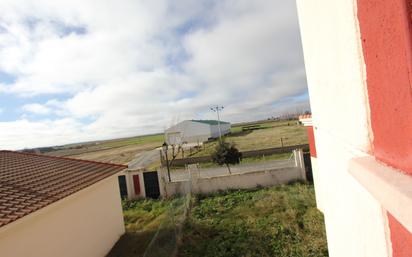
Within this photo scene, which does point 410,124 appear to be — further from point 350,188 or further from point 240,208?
point 240,208

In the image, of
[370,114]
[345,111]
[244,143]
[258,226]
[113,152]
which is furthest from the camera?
[113,152]

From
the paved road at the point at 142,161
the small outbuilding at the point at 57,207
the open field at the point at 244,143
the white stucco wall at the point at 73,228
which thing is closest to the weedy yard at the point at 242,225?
the white stucco wall at the point at 73,228

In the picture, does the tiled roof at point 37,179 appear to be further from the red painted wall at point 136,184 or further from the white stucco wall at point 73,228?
the red painted wall at point 136,184

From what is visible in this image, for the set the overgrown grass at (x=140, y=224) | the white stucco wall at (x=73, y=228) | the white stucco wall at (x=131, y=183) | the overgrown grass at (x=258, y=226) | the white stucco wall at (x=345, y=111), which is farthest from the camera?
the white stucco wall at (x=131, y=183)

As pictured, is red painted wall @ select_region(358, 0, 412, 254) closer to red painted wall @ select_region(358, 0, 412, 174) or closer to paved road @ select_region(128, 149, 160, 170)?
red painted wall @ select_region(358, 0, 412, 174)

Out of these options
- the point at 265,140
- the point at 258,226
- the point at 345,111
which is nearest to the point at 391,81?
the point at 345,111

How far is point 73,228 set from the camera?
346 inches

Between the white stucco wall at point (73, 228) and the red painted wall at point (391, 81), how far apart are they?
657cm

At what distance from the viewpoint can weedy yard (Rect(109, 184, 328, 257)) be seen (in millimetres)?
9164

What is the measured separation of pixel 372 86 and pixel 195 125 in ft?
196

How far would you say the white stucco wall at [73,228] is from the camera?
6.60m

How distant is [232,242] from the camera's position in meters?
9.85

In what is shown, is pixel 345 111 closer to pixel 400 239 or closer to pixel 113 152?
pixel 400 239

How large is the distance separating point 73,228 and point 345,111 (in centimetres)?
882
